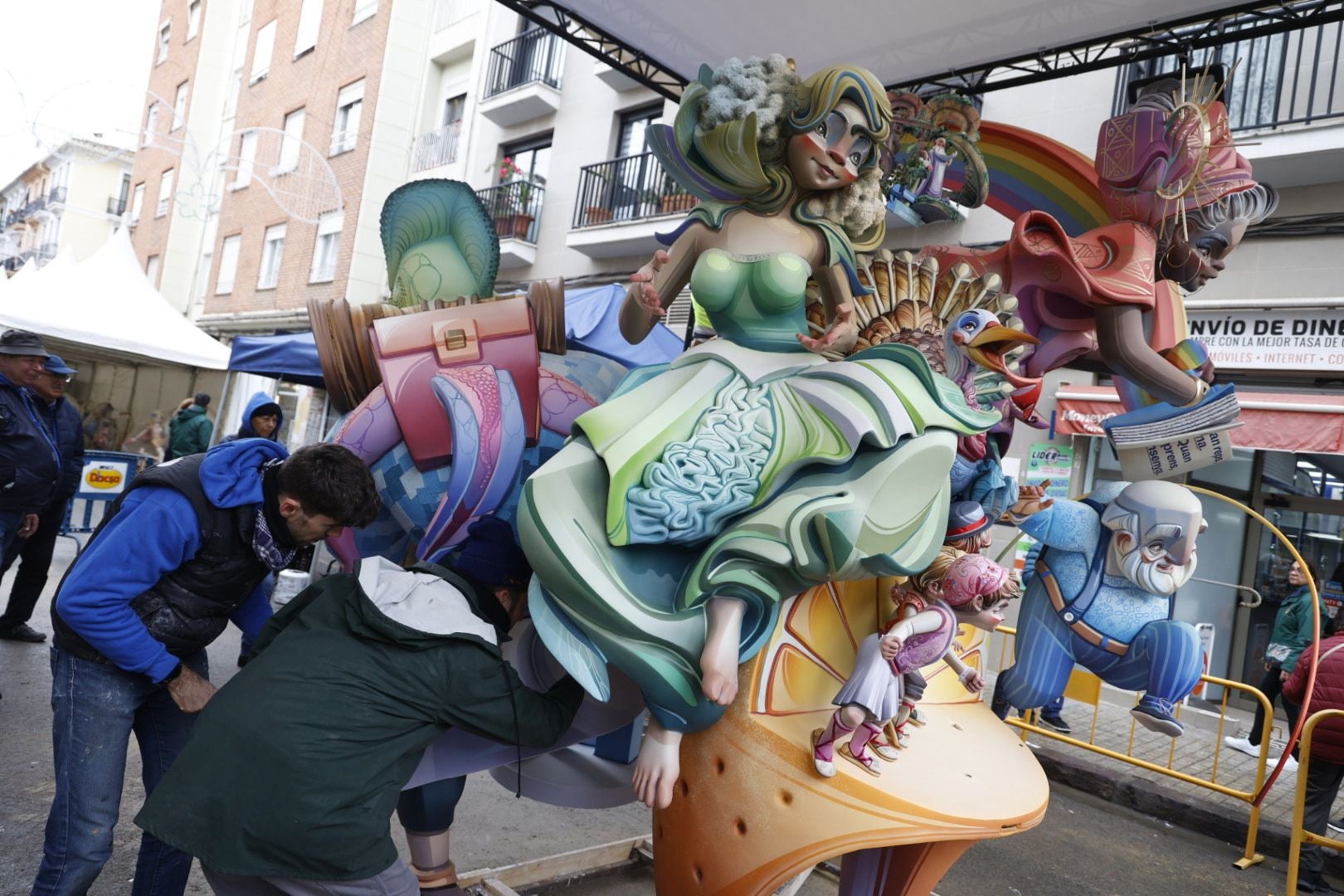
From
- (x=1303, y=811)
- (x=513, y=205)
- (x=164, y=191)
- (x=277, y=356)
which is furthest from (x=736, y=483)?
(x=164, y=191)

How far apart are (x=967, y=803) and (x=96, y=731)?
196 centimetres

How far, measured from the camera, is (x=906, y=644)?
78.3 inches

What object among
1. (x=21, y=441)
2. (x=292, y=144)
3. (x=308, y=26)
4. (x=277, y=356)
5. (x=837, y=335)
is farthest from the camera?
(x=308, y=26)

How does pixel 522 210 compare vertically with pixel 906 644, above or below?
above

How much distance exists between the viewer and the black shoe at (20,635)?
5.61m

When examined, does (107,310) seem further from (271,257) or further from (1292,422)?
(1292,422)

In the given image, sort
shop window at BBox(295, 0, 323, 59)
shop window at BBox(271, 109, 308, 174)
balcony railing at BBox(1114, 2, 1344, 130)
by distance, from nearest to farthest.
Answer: balcony railing at BBox(1114, 2, 1344, 130), shop window at BBox(271, 109, 308, 174), shop window at BBox(295, 0, 323, 59)

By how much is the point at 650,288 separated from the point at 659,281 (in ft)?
0.22

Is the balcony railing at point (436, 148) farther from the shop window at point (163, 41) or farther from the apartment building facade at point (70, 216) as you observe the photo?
the shop window at point (163, 41)

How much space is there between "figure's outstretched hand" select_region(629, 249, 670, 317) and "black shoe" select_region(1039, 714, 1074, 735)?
193 inches

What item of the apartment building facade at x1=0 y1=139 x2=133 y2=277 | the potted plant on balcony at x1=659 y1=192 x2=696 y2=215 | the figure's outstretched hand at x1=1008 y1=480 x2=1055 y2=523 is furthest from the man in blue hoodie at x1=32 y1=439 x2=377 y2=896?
the apartment building facade at x1=0 y1=139 x2=133 y2=277

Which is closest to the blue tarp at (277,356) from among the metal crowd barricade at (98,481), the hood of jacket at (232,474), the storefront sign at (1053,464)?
the metal crowd barricade at (98,481)

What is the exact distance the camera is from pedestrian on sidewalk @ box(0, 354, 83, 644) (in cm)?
521

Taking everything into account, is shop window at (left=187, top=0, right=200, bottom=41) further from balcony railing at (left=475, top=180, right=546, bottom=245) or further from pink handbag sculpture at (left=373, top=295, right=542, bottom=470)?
pink handbag sculpture at (left=373, top=295, right=542, bottom=470)
